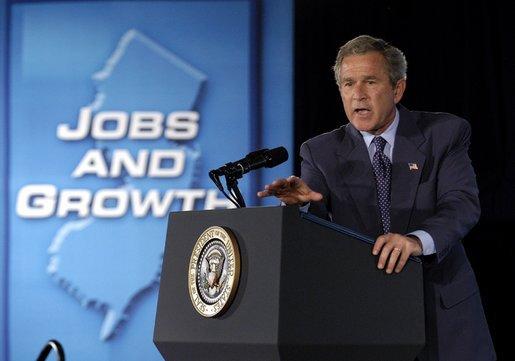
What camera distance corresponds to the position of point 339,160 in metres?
2.22

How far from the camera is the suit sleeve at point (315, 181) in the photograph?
2143mm

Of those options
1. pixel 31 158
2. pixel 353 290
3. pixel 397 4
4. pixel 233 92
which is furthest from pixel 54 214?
pixel 353 290

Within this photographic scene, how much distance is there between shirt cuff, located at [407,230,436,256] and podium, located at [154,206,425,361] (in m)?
0.06

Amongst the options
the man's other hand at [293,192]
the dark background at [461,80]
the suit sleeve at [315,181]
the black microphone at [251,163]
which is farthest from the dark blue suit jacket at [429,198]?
the dark background at [461,80]

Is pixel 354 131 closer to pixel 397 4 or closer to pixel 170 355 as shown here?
pixel 170 355

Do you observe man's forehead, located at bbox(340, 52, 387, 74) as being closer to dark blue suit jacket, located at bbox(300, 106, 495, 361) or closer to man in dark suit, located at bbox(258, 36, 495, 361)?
man in dark suit, located at bbox(258, 36, 495, 361)

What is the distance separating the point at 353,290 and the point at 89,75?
3.72 meters

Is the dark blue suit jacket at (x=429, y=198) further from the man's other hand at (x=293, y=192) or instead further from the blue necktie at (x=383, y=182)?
the man's other hand at (x=293, y=192)

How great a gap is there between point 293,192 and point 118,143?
10.7ft

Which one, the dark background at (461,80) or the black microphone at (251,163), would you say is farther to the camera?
the dark background at (461,80)

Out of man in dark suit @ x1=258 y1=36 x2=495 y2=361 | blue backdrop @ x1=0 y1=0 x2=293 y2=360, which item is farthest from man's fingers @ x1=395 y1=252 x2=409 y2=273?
blue backdrop @ x1=0 y1=0 x2=293 y2=360

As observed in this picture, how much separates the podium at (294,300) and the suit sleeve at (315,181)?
0.43 m

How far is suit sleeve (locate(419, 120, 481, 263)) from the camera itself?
188 cm

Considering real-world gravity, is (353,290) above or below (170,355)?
above
